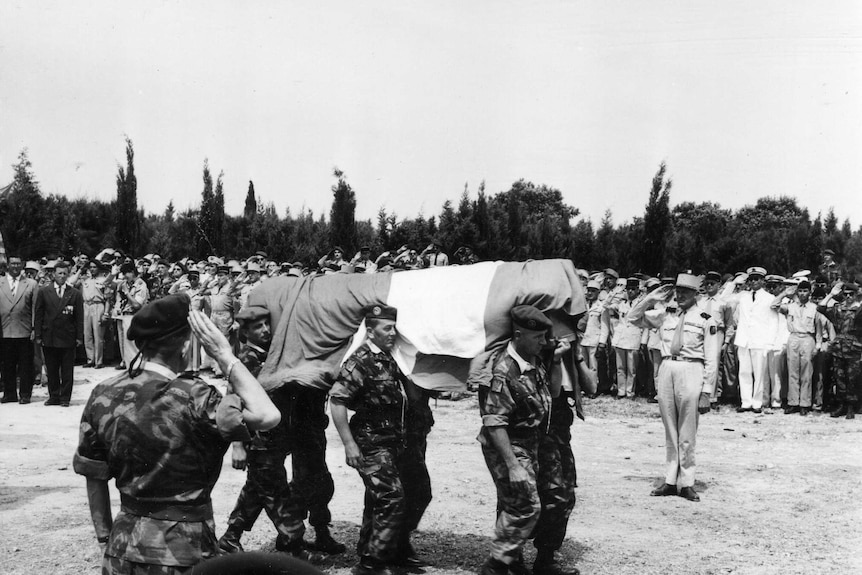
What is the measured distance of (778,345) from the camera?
13.6 meters

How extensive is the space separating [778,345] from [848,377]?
112 centimetres

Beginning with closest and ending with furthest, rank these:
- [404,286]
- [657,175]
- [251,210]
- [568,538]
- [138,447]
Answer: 1. [138,447]
2. [404,286]
3. [568,538]
4. [657,175]
5. [251,210]

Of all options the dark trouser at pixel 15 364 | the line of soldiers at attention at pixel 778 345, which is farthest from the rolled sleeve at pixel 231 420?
the dark trouser at pixel 15 364

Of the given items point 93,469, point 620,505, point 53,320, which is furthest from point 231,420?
point 53,320

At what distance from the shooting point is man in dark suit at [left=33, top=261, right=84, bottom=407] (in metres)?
13.3

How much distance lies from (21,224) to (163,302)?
1112 inches

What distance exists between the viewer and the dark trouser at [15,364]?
44.4 feet

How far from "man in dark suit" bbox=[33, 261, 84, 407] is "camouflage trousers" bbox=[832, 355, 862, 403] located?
1172 cm

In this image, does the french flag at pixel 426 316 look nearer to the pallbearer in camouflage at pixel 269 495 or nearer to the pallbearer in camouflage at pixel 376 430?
the pallbearer in camouflage at pixel 376 430

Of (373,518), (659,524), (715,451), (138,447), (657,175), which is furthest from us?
(657,175)

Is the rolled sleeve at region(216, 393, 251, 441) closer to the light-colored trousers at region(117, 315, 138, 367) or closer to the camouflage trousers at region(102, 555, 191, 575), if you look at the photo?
the camouflage trousers at region(102, 555, 191, 575)

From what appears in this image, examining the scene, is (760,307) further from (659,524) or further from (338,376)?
(338,376)

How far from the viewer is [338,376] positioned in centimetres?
583

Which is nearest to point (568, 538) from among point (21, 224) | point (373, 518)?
point (373, 518)
